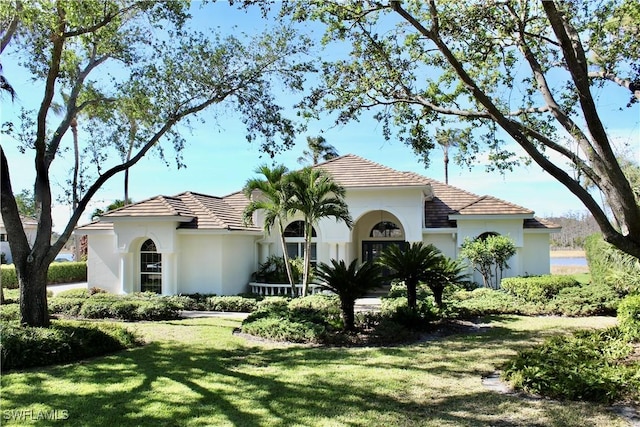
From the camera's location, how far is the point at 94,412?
6391 millimetres

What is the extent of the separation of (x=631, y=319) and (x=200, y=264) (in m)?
16.1

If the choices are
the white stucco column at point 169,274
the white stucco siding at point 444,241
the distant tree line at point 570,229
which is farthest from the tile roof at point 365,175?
the distant tree line at point 570,229

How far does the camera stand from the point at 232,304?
1800 centimetres

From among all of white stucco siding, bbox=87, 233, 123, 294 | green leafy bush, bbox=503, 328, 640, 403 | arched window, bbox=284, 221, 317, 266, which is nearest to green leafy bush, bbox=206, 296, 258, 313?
arched window, bbox=284, 221, 317, 266

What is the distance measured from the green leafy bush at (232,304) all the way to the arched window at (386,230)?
9.88 meters

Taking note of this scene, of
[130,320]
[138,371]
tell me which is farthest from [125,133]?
[138,371]

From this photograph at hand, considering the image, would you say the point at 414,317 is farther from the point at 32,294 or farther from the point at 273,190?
the point at 32,294

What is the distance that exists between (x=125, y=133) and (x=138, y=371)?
736cm

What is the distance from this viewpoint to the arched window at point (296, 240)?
23047 millimetres

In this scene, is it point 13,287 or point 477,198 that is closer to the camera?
point 477,198

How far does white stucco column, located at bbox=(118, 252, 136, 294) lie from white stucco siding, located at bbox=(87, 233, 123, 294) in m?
1.59

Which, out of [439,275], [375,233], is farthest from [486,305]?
[375,233]

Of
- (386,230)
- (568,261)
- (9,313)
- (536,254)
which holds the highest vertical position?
(386,230)

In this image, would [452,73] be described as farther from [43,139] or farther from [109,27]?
[43,139]
